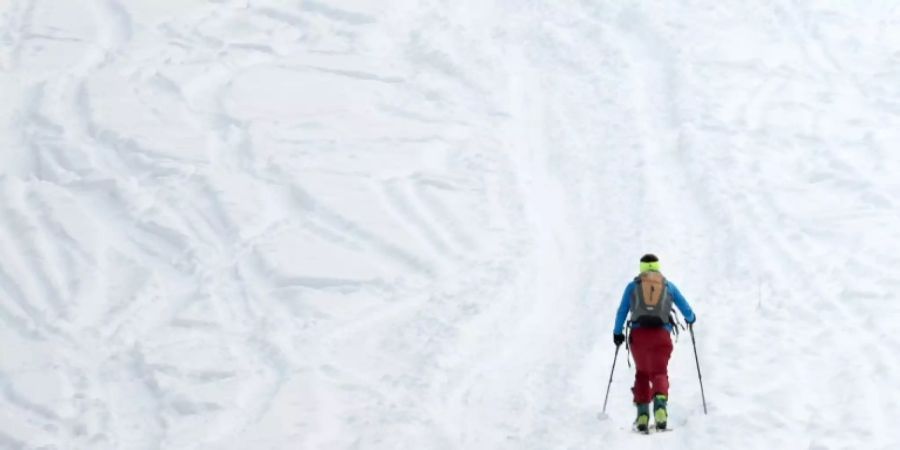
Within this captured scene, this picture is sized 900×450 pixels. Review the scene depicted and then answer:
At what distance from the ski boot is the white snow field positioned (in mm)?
186

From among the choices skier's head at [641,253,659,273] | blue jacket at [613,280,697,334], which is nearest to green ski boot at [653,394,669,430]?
blue jacket at [613,280,697,334]

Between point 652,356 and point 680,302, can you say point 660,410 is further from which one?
point 680,302

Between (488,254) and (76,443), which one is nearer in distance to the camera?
(76,443)

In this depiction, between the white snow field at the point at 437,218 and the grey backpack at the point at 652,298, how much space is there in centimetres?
111

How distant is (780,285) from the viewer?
622 inches

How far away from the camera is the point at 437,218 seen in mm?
18109

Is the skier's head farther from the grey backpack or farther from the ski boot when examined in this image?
the ski boot

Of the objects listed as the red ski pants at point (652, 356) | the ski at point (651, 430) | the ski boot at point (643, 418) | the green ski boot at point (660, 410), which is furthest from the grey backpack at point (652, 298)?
the ski at point (651, 430)

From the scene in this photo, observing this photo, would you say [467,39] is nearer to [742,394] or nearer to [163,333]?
[163,333]

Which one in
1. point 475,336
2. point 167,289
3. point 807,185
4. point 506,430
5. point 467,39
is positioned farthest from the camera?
point 467,39

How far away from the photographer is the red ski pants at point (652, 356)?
11.5 metres

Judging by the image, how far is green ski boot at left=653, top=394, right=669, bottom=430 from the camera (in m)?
11.5

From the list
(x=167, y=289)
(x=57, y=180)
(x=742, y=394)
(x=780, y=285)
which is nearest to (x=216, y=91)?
(x=57, y=180)

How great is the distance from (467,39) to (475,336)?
32.9 ft
